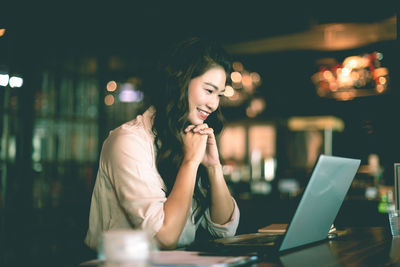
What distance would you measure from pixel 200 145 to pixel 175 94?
25 cm

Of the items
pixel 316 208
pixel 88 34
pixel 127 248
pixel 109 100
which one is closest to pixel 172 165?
pixel 316 208

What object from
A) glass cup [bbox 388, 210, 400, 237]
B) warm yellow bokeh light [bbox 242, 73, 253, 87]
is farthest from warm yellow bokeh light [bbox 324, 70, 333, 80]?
glass cup [bbox 388, 210, 400, 237]

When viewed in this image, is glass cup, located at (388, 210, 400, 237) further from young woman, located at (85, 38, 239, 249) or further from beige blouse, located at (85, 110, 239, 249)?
beige blouse, located at (85, 110, 239, 249)

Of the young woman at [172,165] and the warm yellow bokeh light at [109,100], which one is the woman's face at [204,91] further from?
the warm yellow bokeh light at [109,100]

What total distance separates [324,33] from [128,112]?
3.01 meters

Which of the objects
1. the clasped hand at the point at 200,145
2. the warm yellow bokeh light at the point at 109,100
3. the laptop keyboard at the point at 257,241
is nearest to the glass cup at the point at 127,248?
the laptop keyboard at the point at 257,241

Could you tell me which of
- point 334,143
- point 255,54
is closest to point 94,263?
point 255,54

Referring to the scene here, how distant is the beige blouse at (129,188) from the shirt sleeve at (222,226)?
11 cm

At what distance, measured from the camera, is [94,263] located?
98 centimetres

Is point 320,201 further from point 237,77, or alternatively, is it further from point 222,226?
point 237,77

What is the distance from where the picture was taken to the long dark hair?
168 cm

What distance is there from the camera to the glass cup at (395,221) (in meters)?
1.69

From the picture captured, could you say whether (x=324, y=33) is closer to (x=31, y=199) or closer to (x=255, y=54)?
(x=255, y=54)

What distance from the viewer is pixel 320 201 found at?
1271mm
